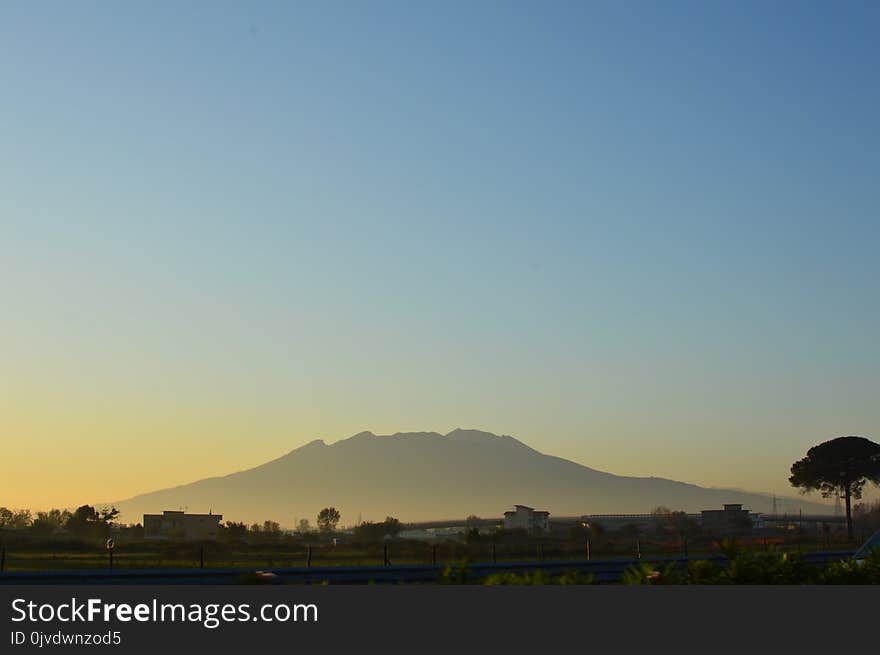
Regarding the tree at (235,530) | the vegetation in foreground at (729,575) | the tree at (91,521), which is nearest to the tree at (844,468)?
the tree at (235,530)

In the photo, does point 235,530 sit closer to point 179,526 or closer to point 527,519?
point 179,526

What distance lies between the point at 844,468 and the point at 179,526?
86136 mm

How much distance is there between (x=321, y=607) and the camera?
13094mm

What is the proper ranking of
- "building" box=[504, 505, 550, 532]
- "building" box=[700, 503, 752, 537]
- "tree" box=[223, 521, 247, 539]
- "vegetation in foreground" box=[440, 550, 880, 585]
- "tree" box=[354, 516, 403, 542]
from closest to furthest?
"vegetation in foreground" box=[440, 550, 880, 585], "tree" box=[223, 521, 247, 539], "tree" box=[354, 516, 403, 542], "building" box=[700, 503, 752, 537], "building" box=[504, 505, 550, 532]

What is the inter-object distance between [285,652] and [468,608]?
234cm

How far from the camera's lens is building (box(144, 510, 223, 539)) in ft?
Result: 449

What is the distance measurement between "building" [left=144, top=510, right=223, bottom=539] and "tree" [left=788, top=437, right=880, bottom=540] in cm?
7684

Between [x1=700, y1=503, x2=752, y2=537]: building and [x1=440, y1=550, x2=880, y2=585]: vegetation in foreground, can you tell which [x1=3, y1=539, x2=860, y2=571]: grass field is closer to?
[x1=440, y1=550, x2=880, y2=585]: vegetation in foreground

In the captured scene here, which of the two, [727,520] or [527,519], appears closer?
[727,520]

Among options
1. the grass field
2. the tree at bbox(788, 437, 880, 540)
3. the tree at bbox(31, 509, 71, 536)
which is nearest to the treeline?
the tree at bbox(31, 509, 71, 536)

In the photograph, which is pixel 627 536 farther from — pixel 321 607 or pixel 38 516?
pixel 321 607

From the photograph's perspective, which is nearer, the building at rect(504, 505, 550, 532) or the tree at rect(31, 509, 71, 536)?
the tree at rect(31, 509, 71, 536)

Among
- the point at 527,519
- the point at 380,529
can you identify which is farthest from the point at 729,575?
the point at 527,519

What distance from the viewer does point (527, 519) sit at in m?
175
